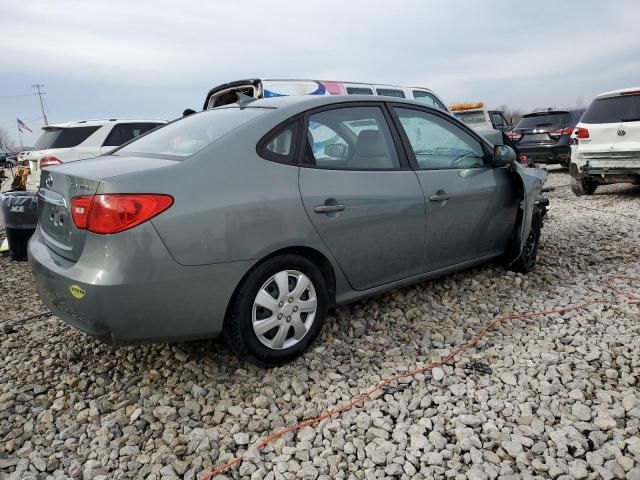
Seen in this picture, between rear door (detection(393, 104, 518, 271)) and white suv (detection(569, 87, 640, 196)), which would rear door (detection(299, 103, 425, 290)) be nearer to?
rear door (detection(393, 104, 518, 271))

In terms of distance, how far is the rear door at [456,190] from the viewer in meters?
3.40

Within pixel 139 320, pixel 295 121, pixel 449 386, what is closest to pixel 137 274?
pixel 139 320

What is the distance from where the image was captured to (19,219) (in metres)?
4.64

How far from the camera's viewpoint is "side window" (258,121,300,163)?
2.69 metres

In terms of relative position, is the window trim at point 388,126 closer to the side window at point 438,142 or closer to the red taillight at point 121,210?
the side window at point 438,142

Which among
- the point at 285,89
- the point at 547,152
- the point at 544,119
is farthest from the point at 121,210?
the point at 544,119

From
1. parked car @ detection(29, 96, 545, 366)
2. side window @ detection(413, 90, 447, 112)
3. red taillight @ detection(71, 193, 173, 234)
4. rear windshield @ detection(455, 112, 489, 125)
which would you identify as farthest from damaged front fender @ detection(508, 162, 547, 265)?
rear windshield @ detection(455, 112, 489, 125)

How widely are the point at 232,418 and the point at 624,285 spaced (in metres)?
3.27

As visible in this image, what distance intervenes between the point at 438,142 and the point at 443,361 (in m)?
1.58

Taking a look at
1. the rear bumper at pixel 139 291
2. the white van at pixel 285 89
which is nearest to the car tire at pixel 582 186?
the white van at pixel 285 89

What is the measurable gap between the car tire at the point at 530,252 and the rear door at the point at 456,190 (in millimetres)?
316

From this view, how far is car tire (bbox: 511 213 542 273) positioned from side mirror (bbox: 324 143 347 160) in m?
2.01

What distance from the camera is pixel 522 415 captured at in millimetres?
2365

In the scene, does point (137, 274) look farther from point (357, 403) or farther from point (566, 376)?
point (566, 376)
